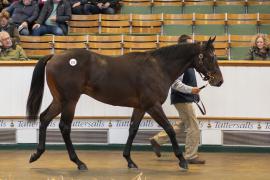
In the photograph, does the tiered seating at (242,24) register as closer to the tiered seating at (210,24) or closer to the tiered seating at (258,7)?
the tiered seating at (210,24)

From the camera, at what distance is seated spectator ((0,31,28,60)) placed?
13094mm

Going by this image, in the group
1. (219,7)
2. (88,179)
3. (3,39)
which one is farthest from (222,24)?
(88,179)

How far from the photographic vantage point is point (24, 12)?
16.2 metres

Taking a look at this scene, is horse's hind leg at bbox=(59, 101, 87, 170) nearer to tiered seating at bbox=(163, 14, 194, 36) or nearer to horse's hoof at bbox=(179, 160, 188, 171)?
horse's hoof at bbox=(179, 160, 188, 171)

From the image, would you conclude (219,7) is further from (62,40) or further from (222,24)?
(62,40)

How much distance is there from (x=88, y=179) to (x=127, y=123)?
10.5 feet

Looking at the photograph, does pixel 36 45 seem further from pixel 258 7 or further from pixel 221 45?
pixel 258 7

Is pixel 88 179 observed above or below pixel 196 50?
below

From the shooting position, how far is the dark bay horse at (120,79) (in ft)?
34.8

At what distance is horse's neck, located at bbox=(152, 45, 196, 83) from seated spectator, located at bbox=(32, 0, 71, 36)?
532cm

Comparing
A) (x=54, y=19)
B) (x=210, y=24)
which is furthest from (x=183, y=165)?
(x=54, y=19)

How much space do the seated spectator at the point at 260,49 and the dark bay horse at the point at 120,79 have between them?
2001 mm

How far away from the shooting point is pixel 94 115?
12.8 meters

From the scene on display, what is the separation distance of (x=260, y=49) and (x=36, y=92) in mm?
4045
